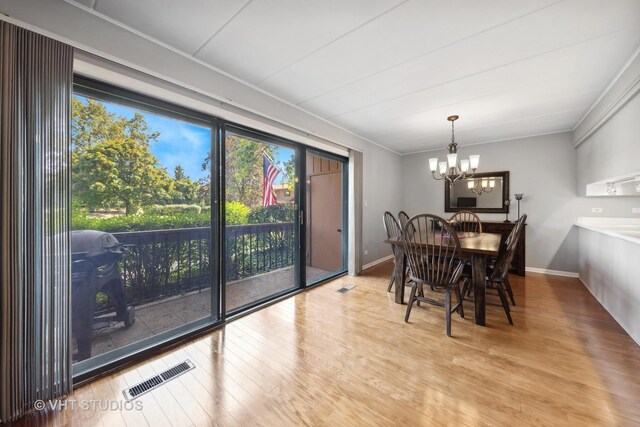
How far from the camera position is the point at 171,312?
221cm

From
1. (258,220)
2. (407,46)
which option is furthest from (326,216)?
(407,46)

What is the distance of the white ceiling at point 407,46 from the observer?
4.96 feet

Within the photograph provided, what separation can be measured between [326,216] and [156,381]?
3.23 metres

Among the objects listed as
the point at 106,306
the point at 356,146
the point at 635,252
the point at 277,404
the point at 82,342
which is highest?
the point at 356,146

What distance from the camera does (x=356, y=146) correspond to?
4.14m

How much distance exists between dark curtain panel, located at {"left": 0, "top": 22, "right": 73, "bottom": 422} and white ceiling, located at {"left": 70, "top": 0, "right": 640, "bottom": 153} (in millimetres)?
537

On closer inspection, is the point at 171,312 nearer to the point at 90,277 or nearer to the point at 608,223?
the point at 90,277

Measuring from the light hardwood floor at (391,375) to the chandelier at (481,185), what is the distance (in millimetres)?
2464

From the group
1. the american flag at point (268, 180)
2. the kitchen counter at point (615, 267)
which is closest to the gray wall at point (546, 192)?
the kitchen counter at point (615, 267)

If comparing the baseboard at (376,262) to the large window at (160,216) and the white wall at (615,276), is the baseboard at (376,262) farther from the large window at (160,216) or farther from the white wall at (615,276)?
the white wall at (615,276)

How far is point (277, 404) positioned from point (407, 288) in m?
2.53

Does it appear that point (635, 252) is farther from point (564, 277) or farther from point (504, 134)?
point (504, 134)

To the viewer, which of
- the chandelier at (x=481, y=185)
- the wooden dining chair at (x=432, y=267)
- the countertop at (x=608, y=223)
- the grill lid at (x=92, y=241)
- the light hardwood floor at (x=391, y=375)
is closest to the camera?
the light hardwood floor at (x=391, y=375)

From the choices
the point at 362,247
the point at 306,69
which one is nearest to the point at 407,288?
the point at 362,247
